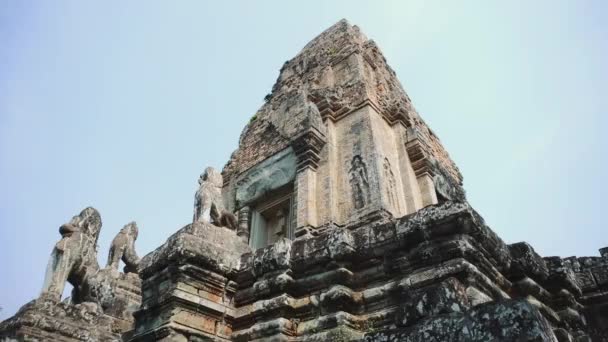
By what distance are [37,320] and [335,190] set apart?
22.9 feet

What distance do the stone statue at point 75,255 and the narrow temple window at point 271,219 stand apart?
4602 mm

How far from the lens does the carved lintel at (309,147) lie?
38.6 ft

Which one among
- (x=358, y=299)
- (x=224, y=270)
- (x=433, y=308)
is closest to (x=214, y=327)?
(x=224, y=270)

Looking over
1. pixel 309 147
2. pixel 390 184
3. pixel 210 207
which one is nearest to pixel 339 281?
pixel 210 207

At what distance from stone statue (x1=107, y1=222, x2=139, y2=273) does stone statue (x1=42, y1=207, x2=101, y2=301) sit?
2.65m

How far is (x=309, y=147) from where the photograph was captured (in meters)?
11.8

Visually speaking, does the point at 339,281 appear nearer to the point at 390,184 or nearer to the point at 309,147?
the point at 390,184

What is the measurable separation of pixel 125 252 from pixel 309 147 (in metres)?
5.72

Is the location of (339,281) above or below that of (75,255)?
below

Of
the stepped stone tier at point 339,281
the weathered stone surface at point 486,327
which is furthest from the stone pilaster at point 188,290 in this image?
the weathered stone surface at point 486,327

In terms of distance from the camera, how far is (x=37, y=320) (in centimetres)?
624

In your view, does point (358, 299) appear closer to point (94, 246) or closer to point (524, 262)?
point (524, 262)

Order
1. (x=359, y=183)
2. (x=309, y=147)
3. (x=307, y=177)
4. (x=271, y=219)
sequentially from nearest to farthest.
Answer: (x=359, y=183)
(x=307, y=177)
(x=309, y=147)
(x=271, y=219)

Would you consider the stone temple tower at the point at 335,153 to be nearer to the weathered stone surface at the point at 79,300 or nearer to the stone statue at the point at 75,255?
the weathered stone surface at the point at 79,300
